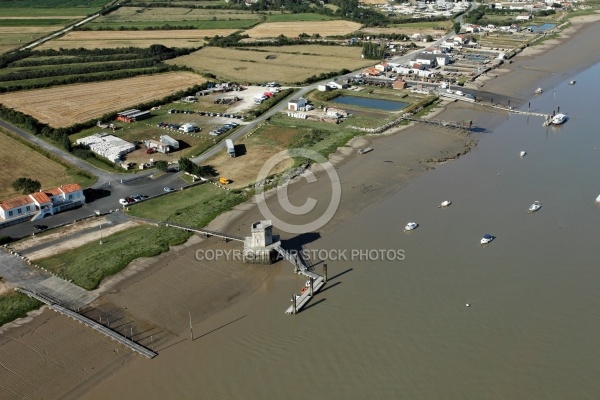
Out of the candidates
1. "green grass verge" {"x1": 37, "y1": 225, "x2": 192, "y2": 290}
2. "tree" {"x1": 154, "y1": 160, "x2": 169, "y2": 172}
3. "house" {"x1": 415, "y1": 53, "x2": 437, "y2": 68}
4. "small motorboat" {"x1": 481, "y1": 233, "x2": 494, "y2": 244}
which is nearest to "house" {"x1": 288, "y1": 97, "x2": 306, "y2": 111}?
"tree" {"x1": 154, "y1": 160, "x2": 169, "y2": 172}

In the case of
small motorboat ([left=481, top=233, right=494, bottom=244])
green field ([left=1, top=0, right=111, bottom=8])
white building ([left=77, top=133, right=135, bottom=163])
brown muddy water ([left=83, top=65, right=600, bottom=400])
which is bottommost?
brown muddy water ([left=83, top=65, right=600, bottom=400])

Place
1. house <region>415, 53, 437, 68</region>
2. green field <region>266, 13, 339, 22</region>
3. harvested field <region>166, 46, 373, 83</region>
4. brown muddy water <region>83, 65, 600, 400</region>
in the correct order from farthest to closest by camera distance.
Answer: green field <region>266, 13, 339, 22</region> < house <region>415, 53, 437, 68</region> < harvested field <region>166, 46, 373, 83</region> < brown muddy water <region>83, 65, 600, 400</region>

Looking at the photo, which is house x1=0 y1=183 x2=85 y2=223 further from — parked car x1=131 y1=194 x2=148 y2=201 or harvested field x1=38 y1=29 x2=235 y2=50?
harvested field x1=38 y1=29 x2=235 y2=50

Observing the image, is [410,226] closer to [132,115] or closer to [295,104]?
[295,104]

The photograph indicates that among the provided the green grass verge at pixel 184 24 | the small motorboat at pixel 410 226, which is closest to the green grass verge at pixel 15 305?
the small motorboat at pixel 410 226

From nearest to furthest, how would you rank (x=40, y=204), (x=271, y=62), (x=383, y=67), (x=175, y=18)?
(x=40, y=204), (x=383, y=67), (x=271, y=62), (x=175, y=18)

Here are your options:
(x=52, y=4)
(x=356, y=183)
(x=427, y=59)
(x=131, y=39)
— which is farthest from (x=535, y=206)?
(x=52, y=4)
